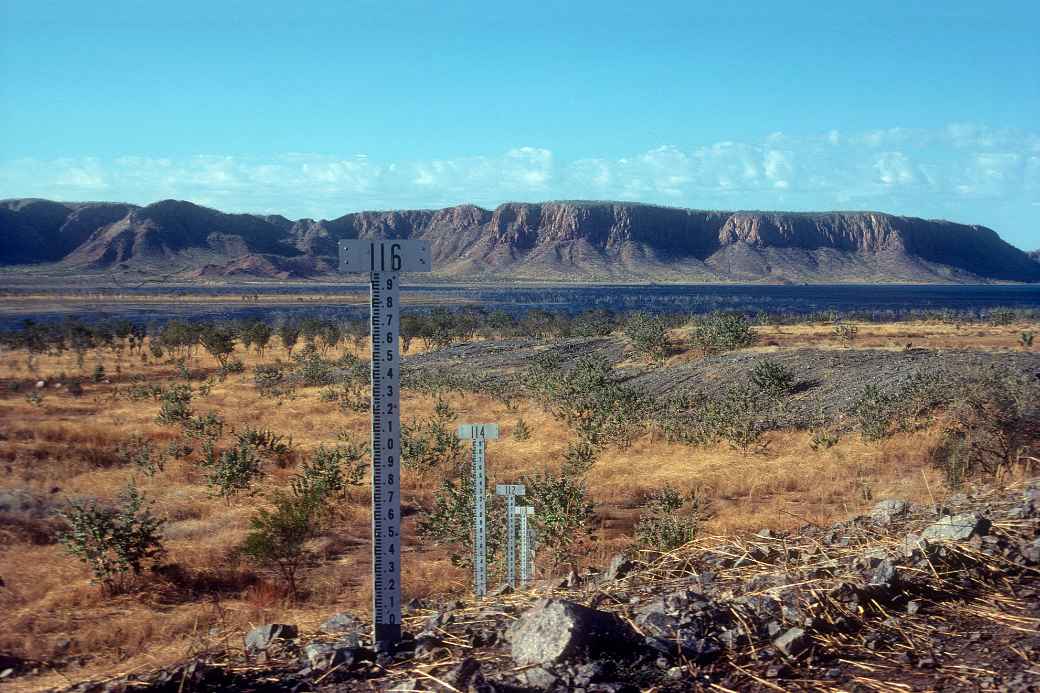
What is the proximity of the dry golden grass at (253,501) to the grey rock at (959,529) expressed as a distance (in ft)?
9.55

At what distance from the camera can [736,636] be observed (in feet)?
14.4

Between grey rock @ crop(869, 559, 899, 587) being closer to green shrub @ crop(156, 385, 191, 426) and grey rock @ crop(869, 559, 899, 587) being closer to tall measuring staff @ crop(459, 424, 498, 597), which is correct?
tall measuring staff @ crop(459, 424, 498, 597)

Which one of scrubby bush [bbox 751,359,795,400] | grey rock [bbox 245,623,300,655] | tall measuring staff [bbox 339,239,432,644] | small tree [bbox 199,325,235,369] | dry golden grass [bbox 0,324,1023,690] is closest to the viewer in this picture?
tall measuring staff [bbox 339,239,432,644]

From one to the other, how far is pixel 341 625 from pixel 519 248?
190 m

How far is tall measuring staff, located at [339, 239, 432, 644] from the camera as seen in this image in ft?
15.3

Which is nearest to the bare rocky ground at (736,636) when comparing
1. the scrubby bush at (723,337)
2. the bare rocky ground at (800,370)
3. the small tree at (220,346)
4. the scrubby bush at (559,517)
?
the scrubby bush at (559,517)

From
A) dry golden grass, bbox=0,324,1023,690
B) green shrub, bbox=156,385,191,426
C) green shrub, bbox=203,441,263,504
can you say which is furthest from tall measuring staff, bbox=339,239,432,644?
green shrub, bbox=156,385,191,426

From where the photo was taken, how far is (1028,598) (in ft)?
15.7

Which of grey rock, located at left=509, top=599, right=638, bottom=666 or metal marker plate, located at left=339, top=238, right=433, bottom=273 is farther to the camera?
metal marker plate, located at left=339, top=238, right=433, bottom=273

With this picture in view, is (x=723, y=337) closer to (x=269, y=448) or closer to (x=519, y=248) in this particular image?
(x=269, y=448)

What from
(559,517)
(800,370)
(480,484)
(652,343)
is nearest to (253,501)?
(559,517)

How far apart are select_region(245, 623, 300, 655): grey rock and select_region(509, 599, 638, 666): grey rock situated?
1689 mm

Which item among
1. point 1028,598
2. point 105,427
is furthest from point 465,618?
point 105,427

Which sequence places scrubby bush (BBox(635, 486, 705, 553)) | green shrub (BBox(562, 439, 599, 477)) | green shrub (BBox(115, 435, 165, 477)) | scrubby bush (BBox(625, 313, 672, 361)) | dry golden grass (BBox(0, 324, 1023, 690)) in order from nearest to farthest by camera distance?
dry golden grass (BBox(0, 324, 1023, 690)), scrubby bush (BBox(635, 486, 705, 553)), green shrub (BBox(562, 439, 599, 477)), green shrub (BBox(115, 435, 165, 477)), scrubby bush (BBox(625, 313, 672, 361))
